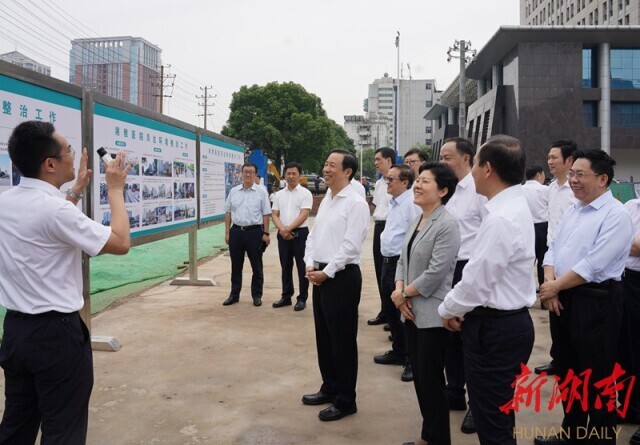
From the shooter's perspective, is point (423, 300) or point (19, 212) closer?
point (19, 212)

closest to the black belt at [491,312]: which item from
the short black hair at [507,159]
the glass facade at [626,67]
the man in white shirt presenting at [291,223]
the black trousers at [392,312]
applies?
the short black hair at [507,159]

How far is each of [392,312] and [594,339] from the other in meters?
1.94

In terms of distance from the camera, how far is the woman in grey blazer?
2635 millimetres

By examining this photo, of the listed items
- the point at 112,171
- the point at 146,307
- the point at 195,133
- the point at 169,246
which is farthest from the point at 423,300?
the point at 169,246

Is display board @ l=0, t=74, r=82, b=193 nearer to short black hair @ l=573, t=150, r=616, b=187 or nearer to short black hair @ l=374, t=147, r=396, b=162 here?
short black hair @ l=374, t=147, r=396, b=162

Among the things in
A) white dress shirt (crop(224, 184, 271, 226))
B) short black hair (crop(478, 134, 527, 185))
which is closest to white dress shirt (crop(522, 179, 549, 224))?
white dress shirt (crop(224, 184, 271, 226))

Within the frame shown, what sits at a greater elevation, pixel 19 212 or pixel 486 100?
pixel 486 100

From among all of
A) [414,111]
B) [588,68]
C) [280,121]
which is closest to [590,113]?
[588,68]

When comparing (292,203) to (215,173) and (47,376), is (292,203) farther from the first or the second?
(47,376)

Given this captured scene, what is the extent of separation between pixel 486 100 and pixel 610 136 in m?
6.49

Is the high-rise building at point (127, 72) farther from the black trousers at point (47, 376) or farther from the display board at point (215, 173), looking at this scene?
the black trousers at point (47, 376)

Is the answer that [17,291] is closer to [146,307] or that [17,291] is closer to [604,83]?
[146,307]

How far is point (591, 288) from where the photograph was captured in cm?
266

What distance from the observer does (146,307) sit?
5.97 m
